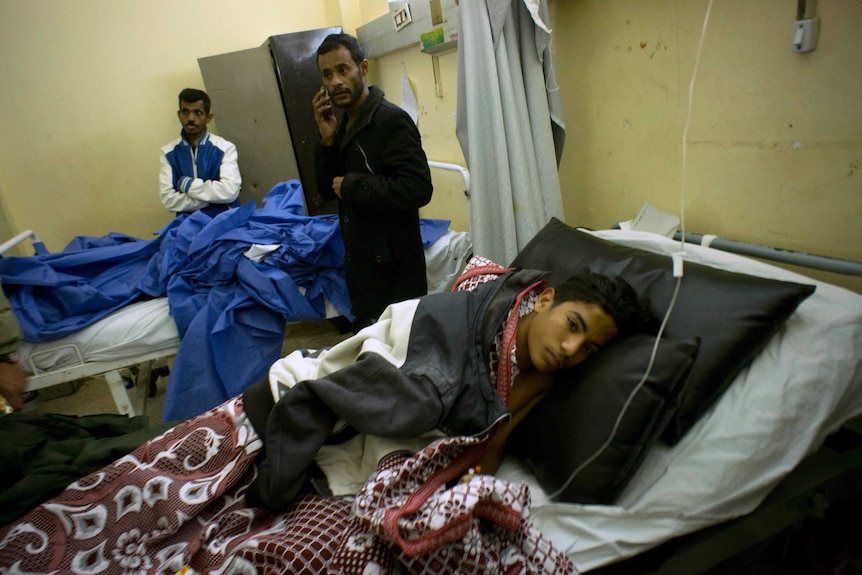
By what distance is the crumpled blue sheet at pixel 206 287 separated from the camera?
1921 mm

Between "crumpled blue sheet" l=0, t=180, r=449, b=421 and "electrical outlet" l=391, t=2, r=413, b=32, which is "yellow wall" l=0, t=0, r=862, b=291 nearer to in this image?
"electrical outlet" l=391, t=2, r=413, b=32

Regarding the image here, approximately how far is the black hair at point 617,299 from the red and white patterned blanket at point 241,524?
426mm

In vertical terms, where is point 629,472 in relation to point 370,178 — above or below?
below

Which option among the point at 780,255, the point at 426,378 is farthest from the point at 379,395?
the point at 780,255

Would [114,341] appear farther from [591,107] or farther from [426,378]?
[591,107]

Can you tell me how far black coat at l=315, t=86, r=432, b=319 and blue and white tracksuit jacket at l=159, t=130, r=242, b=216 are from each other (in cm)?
118

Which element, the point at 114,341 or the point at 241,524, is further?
the point at 114,341

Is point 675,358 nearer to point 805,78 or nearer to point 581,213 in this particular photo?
point 805,78

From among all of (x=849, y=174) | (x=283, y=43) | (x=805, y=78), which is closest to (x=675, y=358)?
(x=849, y=174)

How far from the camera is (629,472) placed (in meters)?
1.01

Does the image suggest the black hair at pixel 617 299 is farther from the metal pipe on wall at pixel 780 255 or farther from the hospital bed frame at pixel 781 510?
the metal pipe on wall at pixel 780 255

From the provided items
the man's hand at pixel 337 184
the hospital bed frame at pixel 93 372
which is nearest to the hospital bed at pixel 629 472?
the man's hand at pixel 337 184

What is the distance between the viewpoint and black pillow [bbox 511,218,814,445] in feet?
3.25

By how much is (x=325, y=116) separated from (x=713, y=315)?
1521 millimetres
